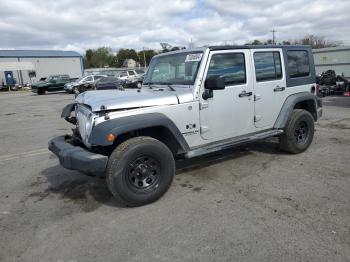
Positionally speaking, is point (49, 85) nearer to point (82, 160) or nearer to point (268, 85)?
point (268, 85)

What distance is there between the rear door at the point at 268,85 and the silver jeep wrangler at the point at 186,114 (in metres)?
0.02

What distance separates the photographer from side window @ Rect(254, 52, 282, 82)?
560 cm

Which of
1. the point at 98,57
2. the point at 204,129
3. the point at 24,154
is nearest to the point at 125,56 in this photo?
the point at 98,57

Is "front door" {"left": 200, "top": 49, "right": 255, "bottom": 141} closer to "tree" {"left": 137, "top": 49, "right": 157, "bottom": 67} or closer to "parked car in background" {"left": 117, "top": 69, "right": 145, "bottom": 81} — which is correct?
"parked car in background" {"left": 117, "top": 69, "right": 145, "bottom": 81}

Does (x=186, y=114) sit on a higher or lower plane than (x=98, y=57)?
lower

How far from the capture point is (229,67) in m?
5.25

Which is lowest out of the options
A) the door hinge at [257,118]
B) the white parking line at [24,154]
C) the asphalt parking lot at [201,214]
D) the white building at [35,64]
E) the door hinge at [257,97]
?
the asphalt parking lot at [201,214]

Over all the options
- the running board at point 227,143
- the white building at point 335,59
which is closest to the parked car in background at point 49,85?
the white building at point 335,59

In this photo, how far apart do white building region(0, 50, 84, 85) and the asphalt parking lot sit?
155ft

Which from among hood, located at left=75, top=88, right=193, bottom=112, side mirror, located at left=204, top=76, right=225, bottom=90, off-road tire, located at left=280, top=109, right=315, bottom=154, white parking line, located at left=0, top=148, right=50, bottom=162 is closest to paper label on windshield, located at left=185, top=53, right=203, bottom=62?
side mirror, located at left=204, top=76, right=225, bottom=90

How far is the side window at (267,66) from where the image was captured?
560 cm

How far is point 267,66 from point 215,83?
1.55m

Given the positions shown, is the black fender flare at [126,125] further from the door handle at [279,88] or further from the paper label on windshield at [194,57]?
the door handle at [279,88]

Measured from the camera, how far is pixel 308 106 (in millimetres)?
6668
